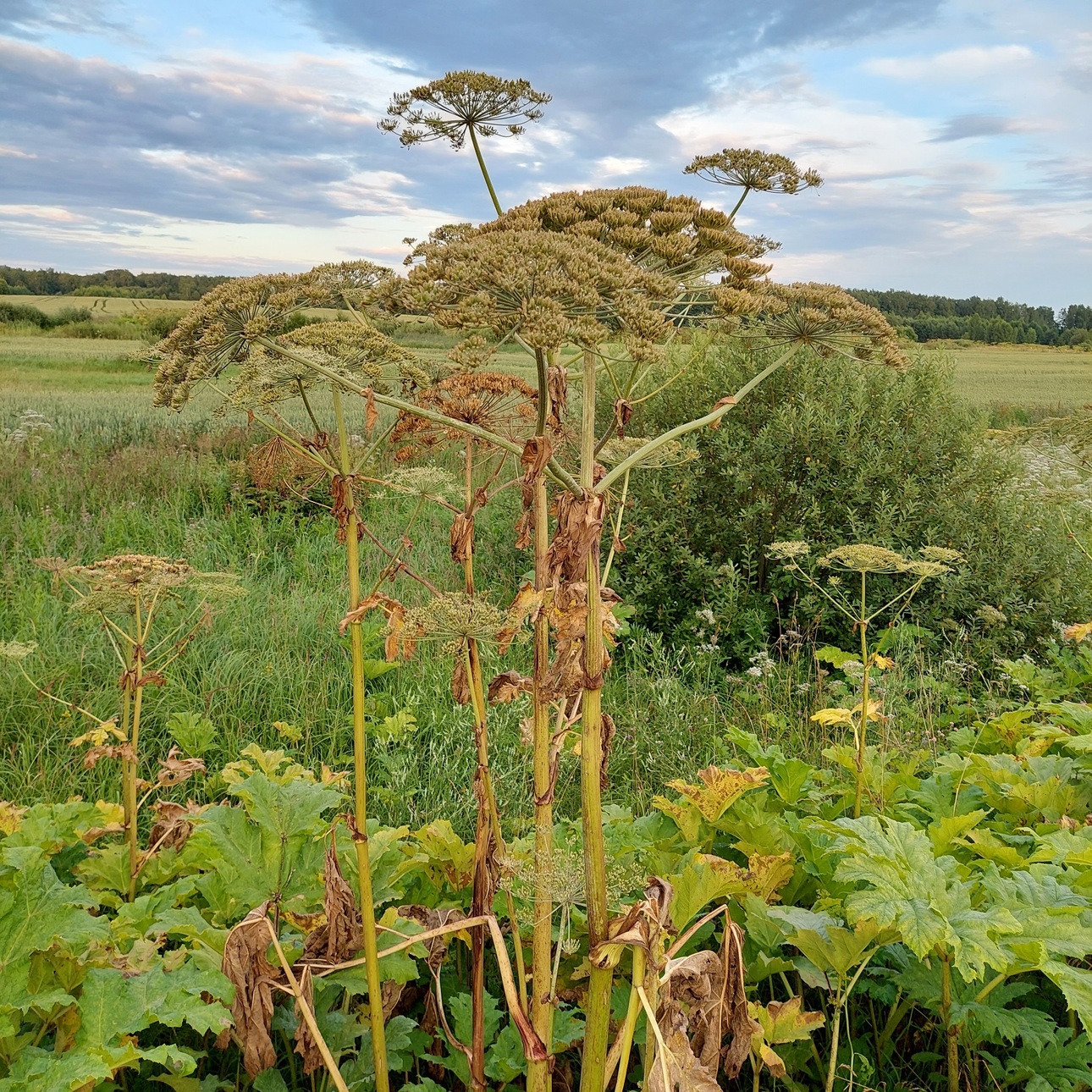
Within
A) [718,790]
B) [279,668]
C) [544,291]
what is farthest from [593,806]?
[279,668]

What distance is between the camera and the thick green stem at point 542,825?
1.51 metres

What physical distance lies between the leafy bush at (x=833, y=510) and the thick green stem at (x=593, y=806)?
14.6ft

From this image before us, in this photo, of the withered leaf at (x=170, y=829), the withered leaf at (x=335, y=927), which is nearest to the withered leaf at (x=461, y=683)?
the withered leaf at (x=335, y=927)

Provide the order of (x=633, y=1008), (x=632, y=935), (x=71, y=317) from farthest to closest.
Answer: (x=71, y=317)
(x=633, y=1008)
(x=632, y=935)

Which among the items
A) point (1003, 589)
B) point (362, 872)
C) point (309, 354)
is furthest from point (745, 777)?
point (1003, 589)

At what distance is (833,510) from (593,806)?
16.4 ft

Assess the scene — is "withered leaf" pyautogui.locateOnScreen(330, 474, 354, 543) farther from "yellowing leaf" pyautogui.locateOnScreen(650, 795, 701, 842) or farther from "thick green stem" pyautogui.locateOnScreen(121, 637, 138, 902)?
"yellowing leaf" pyautogui.locateOnScreen(650, 795, 701, 842)

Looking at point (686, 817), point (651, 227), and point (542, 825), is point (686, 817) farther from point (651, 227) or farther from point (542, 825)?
point (651, 227)

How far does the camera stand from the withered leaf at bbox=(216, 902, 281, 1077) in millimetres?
1761

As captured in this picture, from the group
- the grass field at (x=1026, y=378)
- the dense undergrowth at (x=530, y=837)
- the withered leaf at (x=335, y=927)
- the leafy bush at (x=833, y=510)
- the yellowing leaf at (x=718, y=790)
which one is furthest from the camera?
the grass field at (x=1026, y=378)

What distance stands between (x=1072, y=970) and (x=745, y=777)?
906mm

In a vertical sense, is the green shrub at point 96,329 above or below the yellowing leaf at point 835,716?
above

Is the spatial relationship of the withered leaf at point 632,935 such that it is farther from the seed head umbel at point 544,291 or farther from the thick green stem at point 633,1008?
the seed head umbel at point 544,291

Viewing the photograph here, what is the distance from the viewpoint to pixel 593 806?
147cm
